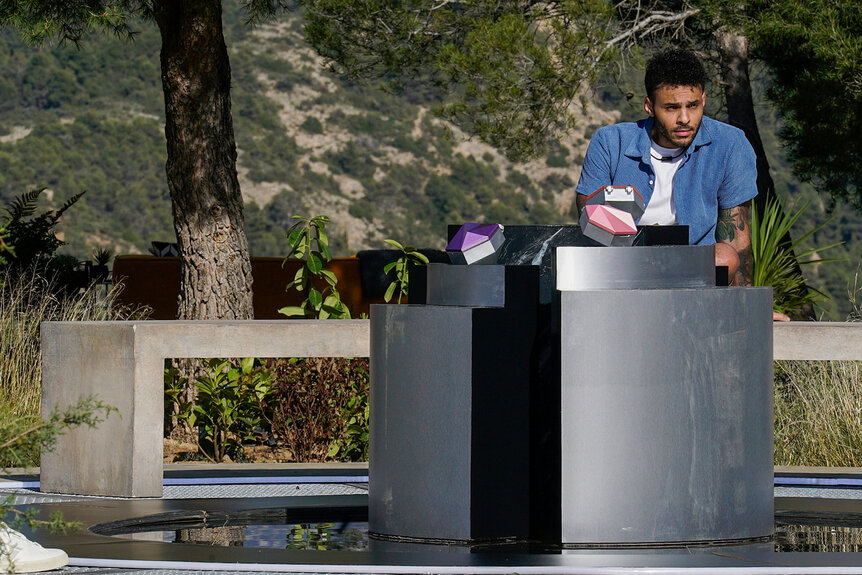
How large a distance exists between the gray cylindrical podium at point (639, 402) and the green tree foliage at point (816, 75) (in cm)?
1061

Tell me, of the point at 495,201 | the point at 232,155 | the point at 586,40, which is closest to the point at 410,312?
the point at 232,155

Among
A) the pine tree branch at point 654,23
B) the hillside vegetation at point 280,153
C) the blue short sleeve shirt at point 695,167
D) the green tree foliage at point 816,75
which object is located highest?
the hillside vegetation at point 280,153

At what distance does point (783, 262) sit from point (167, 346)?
835 cm

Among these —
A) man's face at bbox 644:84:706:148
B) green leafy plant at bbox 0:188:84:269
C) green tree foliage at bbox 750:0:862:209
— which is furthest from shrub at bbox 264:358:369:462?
green tree foliage at bbox 750:0:862:209

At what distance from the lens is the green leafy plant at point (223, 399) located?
8.60 meters

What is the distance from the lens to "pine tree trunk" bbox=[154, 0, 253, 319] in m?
9.66

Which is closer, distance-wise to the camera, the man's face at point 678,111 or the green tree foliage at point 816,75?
the man's face at point 678,111

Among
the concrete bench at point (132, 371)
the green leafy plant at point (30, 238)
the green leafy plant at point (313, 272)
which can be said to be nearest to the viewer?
the concrete bench at point (132, 371)

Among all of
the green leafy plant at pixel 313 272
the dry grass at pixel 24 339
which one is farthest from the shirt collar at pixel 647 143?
the green leafy plant at pixel 313 272

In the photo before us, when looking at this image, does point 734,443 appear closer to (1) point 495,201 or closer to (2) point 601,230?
(2) point 601,230

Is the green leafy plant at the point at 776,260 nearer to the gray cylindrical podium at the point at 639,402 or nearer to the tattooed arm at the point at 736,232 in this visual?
the tattooed arm at the point at 736,232

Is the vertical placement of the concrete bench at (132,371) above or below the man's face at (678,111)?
below

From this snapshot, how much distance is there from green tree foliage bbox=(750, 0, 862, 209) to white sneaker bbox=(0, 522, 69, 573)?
1167 centimetres

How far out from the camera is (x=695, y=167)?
15.5 ft
